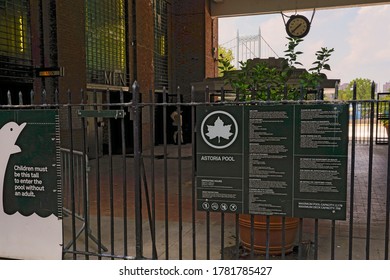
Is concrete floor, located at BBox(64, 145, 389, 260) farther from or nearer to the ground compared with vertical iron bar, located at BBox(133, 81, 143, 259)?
nearer to the ground

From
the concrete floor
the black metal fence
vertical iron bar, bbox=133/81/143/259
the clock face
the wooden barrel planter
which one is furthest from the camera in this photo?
the clock face

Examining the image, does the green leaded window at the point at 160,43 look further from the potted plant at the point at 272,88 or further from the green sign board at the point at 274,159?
the green sign board at the point at 274,159

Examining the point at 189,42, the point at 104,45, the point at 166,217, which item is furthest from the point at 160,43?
the point at 166,217

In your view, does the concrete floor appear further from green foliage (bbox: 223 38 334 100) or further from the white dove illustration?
green foliage (bbox: 223 38 334 100)

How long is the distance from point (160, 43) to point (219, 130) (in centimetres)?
1640

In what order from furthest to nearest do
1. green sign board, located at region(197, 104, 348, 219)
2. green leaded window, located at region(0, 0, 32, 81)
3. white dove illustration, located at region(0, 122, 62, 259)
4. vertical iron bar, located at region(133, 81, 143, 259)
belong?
green leaded window, located at region(0, 0, 32, 81), white dove illustration, located at region(0, 122, 62, 259), vertical iron bar, located at region(133, 81, 143, 259), green sign board, located at region(197, 104, 348, 219)

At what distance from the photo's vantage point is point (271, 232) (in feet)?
14.8

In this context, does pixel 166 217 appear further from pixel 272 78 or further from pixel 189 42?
pixel 189 42

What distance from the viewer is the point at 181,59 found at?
20.8 meters

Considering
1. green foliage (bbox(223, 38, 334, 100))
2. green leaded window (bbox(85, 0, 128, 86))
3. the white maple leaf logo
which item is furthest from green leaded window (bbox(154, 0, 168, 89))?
the white maple leaf logo

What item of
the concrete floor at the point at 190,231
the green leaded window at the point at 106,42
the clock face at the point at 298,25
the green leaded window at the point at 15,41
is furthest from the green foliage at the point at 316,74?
the clock face at the point at 298,25

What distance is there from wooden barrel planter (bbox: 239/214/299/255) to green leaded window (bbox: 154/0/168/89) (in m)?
14.7

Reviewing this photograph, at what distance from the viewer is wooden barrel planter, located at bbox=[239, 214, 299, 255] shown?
4.49m

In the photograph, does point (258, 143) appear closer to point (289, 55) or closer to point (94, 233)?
point (289, 55)
